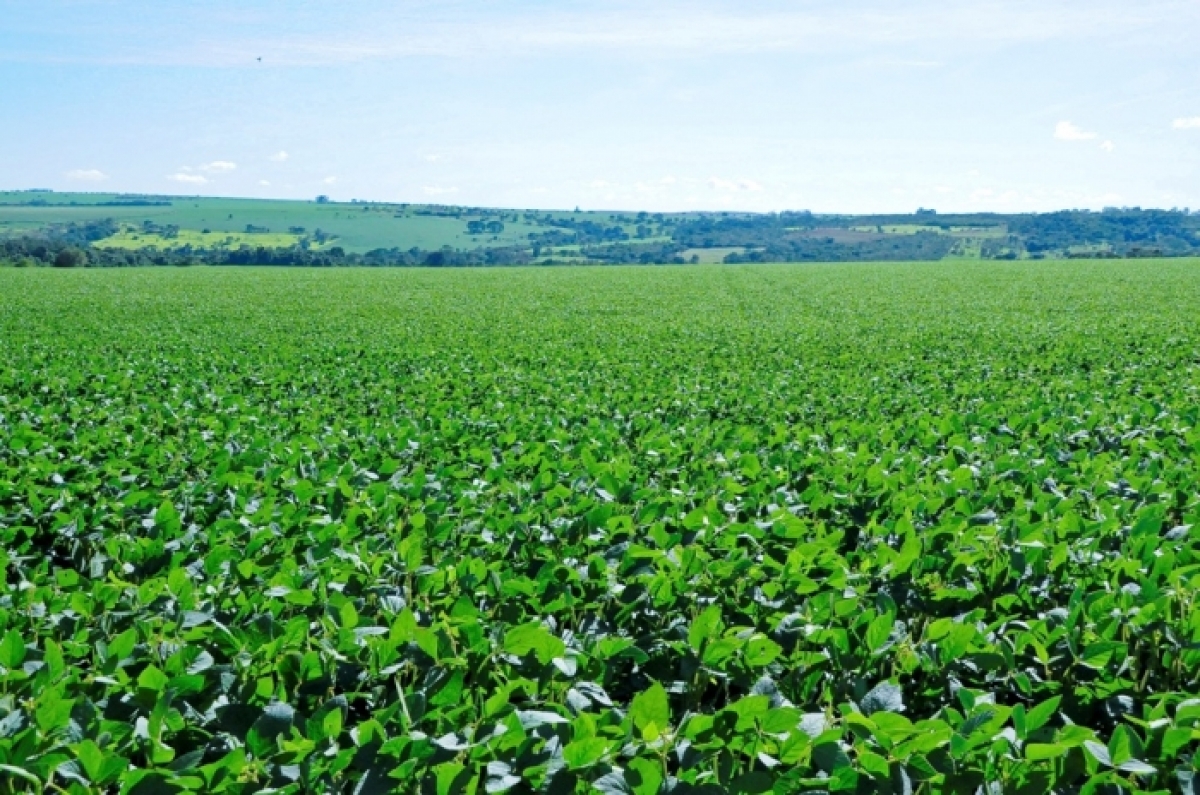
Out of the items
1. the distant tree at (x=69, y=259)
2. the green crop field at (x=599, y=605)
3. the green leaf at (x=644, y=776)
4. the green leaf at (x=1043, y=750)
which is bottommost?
the green crop field at (x=599, y=605)

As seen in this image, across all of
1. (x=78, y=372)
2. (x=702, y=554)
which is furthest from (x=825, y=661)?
(x=78, y=372)

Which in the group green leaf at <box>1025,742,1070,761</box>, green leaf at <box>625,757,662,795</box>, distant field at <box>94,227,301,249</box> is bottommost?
green leaf at <box>625,757,662,795</box>

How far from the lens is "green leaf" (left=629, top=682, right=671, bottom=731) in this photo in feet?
7.82

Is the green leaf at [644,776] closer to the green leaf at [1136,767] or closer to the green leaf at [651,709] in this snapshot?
the green leaf at [651,709]

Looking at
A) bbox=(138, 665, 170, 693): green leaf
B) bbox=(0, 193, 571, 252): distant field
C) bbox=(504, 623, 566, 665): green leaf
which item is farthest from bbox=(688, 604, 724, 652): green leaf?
bbox=(0, 193, 571, 252): distant field

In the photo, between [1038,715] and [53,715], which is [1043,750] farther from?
[53,715]

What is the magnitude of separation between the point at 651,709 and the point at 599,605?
44.8 inches

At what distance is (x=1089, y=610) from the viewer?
3191 mm

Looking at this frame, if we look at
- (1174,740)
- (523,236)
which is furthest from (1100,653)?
(523,236)

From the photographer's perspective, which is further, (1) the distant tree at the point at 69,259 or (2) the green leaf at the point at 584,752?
(1) the distant tree at the point at 69,259

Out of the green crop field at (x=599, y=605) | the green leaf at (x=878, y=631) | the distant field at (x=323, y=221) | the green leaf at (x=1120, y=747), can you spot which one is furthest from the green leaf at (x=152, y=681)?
the distant field at (x=323, y=221)

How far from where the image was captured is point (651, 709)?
2.40m

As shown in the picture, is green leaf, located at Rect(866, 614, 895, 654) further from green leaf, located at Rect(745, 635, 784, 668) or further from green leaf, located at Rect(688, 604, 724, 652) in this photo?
green leaf, located at Rect(688, 604, 724, 652)

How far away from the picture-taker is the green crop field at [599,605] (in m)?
2.27
